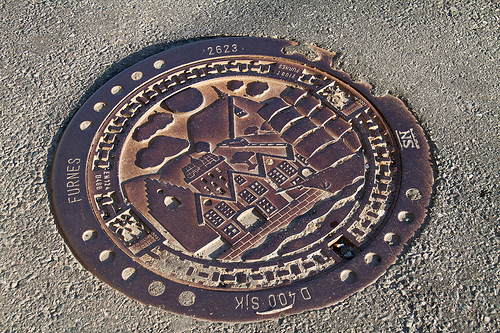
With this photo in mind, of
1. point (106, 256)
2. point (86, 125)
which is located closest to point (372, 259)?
point (106, 256)

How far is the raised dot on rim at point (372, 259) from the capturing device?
2137mm

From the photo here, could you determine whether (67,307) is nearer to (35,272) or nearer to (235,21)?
(35,272)

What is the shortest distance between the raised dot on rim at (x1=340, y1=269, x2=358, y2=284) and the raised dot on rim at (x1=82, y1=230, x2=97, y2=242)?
117 cm

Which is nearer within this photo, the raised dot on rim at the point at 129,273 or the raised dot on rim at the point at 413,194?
the raised dot on rim at the point at 129,273

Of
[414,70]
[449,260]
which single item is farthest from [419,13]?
[449,260]

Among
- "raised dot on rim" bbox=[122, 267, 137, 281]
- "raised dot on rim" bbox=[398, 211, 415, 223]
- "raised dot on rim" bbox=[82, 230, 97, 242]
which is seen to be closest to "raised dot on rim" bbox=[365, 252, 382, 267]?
"raised dot on rim" bbox=[398, 211, 415, 223]

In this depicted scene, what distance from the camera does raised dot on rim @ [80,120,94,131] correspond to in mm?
2568

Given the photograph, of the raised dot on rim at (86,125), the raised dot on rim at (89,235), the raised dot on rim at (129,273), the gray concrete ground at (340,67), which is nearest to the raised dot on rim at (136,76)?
the gray concrete ground at (340,67)

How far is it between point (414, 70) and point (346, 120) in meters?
0.64

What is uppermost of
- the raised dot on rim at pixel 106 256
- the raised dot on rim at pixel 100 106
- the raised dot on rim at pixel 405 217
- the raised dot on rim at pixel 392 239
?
the raised dot on rim at pixel 100 106

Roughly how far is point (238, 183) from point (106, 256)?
717mm

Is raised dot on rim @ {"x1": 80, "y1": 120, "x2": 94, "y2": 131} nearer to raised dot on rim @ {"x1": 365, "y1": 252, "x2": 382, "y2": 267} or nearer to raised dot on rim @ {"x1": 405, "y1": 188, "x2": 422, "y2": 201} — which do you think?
raised dot on rim @ {"x1": 365, "y1": 252, "x2": 382, "y2": 267}

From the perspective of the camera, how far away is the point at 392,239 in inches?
86.7

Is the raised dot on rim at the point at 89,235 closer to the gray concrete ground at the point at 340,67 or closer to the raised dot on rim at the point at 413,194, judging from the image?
the gray concrete ground at the point at 340,67
